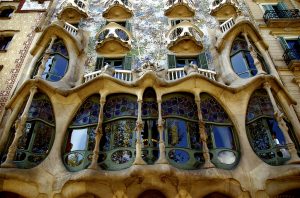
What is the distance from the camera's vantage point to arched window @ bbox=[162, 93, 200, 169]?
31.6 ft

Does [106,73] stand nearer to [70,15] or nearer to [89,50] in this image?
[89,50]

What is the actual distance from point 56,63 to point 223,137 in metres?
7.57

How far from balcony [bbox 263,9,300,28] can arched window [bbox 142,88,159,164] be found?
8509 millimetres

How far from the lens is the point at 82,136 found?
10500mm

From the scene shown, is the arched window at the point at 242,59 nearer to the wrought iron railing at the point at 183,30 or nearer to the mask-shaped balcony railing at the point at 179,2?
the wrought iron railing at the point at 183,30

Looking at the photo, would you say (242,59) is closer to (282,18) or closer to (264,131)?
(264,131)

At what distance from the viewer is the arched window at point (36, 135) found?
9.68 metres

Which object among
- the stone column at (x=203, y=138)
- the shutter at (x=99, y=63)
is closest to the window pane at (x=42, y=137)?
the shutter at (x=99, y=63)

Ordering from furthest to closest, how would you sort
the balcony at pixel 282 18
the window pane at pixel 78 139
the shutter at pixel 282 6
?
the shutter at pixel 282 6, the balcony at pixel 282 18, the window pane at pixel 78 139

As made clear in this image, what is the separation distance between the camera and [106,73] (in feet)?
36.6

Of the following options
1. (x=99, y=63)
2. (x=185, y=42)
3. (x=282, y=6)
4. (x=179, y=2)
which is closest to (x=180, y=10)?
(x=179, y=2)

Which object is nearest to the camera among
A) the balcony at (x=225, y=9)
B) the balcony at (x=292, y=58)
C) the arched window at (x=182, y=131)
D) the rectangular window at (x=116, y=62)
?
the arched window at (x=182, y=131)

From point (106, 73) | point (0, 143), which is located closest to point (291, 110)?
point (106, 73)

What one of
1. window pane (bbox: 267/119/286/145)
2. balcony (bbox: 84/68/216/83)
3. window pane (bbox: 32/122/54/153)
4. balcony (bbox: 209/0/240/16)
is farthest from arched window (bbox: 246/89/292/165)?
window pane (bbox: 32/122/54/153)
